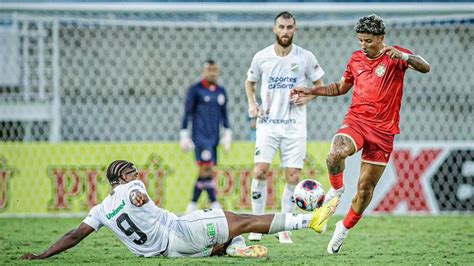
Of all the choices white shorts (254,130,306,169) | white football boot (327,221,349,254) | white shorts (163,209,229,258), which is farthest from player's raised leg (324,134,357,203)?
white shorts (254,130,306,169)

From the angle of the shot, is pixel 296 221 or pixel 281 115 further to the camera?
pixel 281 115

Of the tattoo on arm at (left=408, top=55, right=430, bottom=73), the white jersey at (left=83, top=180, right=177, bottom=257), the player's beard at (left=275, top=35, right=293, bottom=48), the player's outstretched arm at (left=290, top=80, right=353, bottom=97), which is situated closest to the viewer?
the white jersey at (left=83, top=180, right=177, bottom=257)

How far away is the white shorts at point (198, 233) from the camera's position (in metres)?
7.26

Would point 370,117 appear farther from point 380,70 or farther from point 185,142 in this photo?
point 185,142

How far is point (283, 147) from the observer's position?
9.32 metres

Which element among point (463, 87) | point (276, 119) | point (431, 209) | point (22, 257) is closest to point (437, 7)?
point (463, 87)

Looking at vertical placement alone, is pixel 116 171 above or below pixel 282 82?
below

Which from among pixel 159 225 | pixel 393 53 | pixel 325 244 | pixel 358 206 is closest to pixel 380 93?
pixel 393 53

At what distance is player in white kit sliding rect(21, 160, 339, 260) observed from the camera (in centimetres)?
719

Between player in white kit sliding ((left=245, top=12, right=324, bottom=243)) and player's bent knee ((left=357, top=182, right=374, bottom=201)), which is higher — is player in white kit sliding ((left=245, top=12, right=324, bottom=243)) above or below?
above

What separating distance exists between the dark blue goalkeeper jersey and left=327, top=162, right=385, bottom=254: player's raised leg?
4792mm

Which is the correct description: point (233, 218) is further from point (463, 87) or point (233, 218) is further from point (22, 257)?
point (463, 87)

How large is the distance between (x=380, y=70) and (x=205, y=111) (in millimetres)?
5105

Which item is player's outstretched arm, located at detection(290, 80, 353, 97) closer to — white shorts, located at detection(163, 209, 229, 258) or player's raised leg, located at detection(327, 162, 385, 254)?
player's raised leg, located at detection(327, 162, 385, 254)
